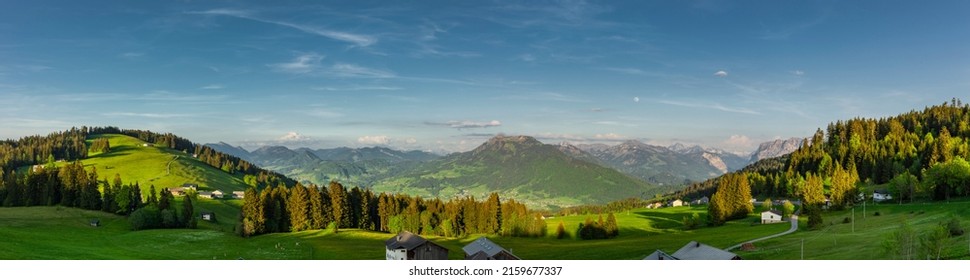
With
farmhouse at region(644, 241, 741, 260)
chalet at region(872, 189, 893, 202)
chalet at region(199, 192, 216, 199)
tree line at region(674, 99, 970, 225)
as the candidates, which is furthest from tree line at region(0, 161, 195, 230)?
chalet at region(872, 189, 893, 202)

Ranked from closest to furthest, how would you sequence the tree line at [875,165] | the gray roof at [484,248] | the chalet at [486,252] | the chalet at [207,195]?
the chalet at [486,252]
the gray roof at [484,248]
the tree line at [875,165]
the chalet at [207,195]

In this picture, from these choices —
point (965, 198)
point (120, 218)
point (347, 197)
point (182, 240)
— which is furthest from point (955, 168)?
point (120, 218)

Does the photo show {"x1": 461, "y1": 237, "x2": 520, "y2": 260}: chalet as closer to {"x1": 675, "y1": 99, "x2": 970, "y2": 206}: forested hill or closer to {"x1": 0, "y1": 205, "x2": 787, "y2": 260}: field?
{"x1": 0, "y1": 205, "x2": 787, "y2": 260}: field

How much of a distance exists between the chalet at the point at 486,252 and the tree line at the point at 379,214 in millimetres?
7872

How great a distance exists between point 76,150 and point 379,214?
129744mm

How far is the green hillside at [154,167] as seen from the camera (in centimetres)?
13284

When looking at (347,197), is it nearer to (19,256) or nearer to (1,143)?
(19,256)

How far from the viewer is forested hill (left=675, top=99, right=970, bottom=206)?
68188mm

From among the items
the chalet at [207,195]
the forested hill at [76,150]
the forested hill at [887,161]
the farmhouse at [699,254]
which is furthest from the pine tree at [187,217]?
the forested hill at [887,161]

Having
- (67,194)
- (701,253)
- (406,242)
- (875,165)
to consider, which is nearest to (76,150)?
(67,194)

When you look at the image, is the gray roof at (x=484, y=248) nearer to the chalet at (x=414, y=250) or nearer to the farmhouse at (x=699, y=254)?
the chalet at (x=414, y=250)

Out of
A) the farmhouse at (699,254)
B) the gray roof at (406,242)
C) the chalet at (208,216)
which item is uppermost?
the farmhouse at (699,254)

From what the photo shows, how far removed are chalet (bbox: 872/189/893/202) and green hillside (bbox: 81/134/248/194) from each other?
131m

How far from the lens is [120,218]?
66812mm
